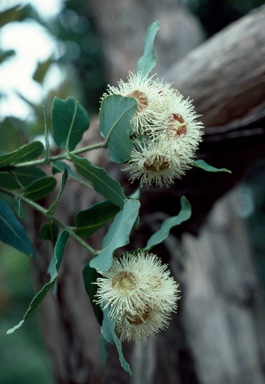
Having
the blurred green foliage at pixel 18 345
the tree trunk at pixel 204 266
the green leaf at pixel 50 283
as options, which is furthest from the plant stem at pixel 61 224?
the blurred green foliage at pixel 18 345

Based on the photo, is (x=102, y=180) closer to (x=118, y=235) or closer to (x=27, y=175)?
(x=118, y=235)

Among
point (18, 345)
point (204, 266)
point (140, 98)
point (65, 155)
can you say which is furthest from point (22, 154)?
point (18, 345)

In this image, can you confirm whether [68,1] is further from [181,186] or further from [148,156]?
[148,156]

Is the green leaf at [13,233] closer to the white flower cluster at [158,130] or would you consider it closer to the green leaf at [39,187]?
the green leaf at [39,187]

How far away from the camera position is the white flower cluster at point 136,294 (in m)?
0.65

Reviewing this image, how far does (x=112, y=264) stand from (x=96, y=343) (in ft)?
2.88

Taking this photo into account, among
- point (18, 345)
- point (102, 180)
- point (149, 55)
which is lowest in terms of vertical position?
point (18, 345)

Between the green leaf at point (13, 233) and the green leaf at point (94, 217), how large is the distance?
9 centimetres

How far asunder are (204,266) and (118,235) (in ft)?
4.30

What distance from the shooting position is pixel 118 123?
2.12ft

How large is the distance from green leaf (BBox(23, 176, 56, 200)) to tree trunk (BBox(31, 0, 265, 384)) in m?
0.52

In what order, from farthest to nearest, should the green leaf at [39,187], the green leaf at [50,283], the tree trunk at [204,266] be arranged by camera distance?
the tree trunk at [204,266]
the green leaf at [39,187]
the green leaf at [50,283]

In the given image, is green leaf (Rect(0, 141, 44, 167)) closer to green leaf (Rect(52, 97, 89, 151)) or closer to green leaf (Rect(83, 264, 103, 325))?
green leaf (Rect(52, 97, 89, 151))

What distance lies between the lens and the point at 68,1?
15.3 ft
